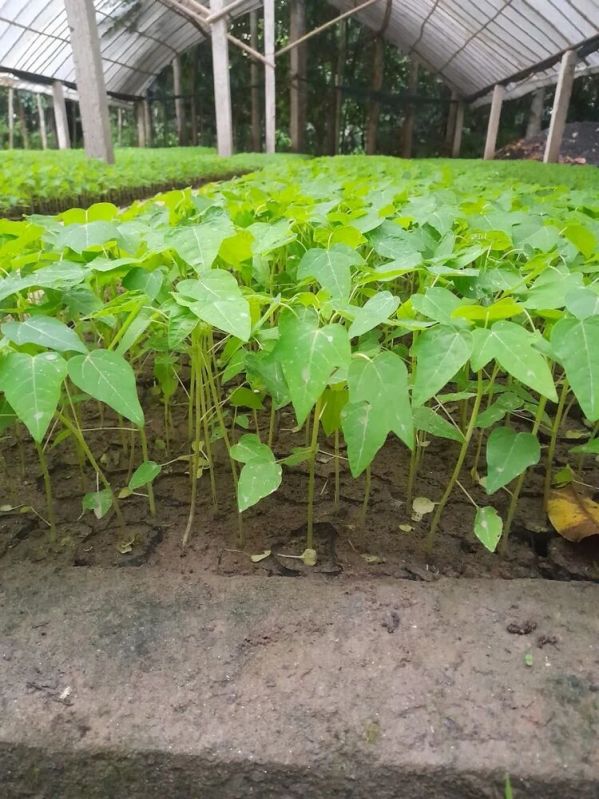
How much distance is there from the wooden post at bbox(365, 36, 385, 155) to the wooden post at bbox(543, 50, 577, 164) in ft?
33.1

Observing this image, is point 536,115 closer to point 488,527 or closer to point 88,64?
point 88,64

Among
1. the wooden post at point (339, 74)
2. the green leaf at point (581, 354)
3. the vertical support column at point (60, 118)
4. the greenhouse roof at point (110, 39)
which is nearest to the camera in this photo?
the green leaf at point (581, 354)

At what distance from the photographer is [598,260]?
1.29 meters

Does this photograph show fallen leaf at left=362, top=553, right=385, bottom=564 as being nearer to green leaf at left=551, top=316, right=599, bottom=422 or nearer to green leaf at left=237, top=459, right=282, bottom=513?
green leaf at left=237, top=459, right=282, bottom=513

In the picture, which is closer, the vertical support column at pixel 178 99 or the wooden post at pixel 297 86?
the wooden post at pixel 297 86

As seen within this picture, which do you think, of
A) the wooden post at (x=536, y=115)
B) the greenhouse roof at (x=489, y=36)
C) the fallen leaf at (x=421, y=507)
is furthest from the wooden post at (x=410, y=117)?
the fallen leaf at (x=421, y=507)

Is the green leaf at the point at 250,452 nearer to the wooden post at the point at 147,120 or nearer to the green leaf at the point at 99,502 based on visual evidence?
the green leaf at the point at 99,502

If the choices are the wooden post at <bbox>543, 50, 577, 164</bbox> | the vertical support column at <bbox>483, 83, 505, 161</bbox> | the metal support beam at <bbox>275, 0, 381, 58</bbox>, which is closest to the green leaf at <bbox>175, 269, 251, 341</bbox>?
the metal support beam at <bbox>275, 0, 381, 58</bbox>

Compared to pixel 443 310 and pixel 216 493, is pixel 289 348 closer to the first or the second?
pixel 443 310

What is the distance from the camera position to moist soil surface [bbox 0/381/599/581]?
117 cm

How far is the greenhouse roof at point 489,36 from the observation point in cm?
995

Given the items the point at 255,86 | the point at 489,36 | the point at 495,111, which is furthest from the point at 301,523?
the point at 255,86

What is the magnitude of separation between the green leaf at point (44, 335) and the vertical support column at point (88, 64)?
7.32m

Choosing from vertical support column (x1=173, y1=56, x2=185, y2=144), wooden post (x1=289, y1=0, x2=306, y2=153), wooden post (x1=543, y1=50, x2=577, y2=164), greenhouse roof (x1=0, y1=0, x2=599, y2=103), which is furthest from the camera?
vertical support column (x1=173, y1=56, x2=185, y2=144)
